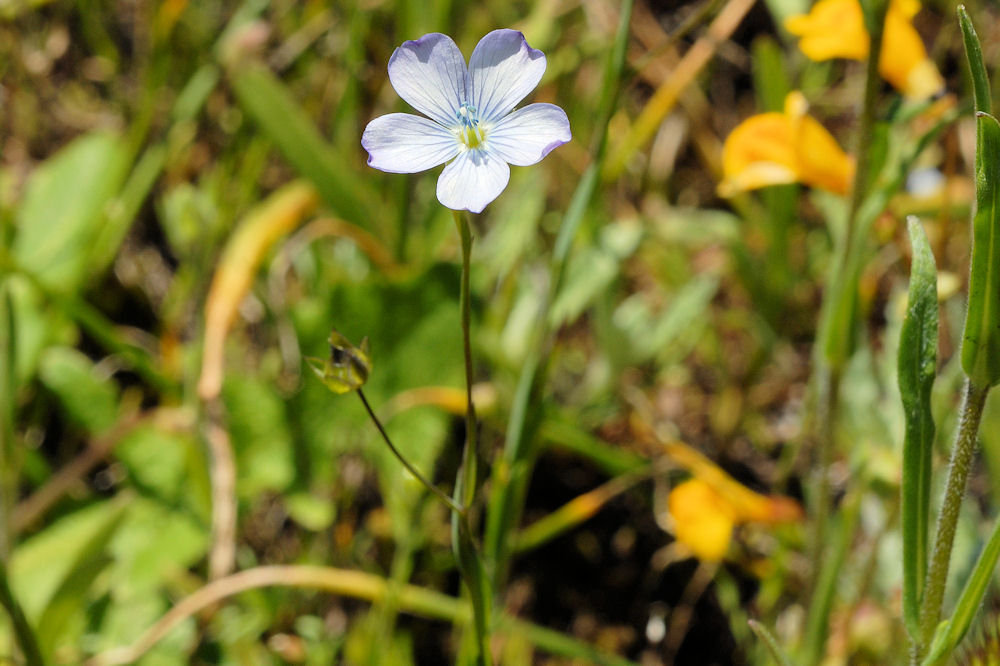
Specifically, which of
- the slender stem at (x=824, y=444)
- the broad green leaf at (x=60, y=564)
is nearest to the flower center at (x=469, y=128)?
the slender stem at (x=824, y=444)

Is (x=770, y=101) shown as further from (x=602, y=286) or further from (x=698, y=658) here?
(x=698, y=658)

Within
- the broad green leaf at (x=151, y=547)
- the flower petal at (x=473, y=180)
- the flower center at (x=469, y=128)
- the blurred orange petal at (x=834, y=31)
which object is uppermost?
the flower center at (x=469, y=128)

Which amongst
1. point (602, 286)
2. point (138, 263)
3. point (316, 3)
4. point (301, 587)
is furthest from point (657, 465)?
point (316, 3)

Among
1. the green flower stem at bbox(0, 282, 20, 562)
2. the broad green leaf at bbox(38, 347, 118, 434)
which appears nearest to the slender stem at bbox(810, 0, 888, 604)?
the green flower stem at bbox(0, 282, 20, 562)

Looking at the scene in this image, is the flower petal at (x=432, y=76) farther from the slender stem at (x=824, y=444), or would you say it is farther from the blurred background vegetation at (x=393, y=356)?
the slender stem at (x=824, y=444)

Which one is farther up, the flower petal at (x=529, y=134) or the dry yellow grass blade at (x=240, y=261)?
the flower petal at (x=529, y=134)

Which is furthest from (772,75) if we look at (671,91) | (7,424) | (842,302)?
(7,424)

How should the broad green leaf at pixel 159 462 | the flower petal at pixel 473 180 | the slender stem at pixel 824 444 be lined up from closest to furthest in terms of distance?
the flower petal at pixel 473 180
the slender stem at pixel 824 444
the broad green leaf at pixel 159 462

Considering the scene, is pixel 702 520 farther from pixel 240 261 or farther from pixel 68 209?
pixel 68 209
